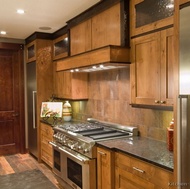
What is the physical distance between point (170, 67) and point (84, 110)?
2.28 m

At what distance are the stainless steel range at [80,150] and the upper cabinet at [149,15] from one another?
1230 mm

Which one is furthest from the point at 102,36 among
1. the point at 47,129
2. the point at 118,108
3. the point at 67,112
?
the point at 47,129

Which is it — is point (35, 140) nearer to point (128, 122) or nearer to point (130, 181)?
point (128, 122)

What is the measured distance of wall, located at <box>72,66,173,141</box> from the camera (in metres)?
2.73

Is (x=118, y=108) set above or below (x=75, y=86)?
below

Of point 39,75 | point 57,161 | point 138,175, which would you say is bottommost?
point 57,161

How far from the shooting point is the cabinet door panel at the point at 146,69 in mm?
2352

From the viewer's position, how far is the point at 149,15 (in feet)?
7.96

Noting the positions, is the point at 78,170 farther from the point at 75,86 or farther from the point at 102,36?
the point at 102,36

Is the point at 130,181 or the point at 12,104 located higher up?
the point at 12,104

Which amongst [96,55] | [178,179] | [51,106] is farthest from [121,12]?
[51,106]

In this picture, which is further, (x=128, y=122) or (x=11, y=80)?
(x=11, y=80)

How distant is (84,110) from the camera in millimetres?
4246

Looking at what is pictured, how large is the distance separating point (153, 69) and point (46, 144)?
271 centimetres
